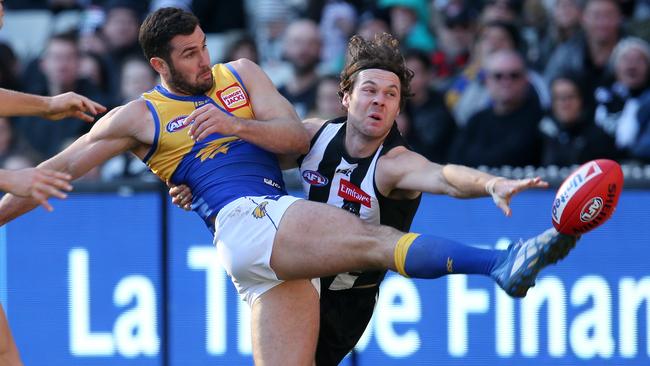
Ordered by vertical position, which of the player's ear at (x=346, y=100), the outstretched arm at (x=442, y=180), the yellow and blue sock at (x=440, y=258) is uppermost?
the player's ear at (x=346, y=100)

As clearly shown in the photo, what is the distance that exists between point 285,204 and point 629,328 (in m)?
2.88

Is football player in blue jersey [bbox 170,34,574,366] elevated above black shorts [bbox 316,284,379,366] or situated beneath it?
elevated above

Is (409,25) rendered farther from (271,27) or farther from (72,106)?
(72,106)

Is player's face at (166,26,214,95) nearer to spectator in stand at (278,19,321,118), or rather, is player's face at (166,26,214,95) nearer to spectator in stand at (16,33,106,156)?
spectator in stand at (278,19,321,118)

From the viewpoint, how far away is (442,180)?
6.20 meters

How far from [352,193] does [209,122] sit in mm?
836

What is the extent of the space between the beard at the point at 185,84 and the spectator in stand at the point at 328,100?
3073 mm

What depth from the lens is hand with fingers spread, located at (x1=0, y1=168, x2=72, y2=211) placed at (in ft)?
19.6

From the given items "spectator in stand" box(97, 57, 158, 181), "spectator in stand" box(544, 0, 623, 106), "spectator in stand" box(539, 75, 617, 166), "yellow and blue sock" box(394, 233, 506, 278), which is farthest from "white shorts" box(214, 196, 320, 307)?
"spectator in stand" box(544, 0, 623, 106)

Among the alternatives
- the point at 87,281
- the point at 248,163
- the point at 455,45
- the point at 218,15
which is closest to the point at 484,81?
the point at 455,45

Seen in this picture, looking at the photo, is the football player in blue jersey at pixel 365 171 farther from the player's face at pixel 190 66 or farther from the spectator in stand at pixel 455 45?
the spectator in stand at pixel 455 45

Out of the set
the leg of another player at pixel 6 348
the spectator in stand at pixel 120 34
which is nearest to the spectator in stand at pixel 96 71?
the spectator in stand at pixel 120 34

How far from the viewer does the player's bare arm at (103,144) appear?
6723 mm

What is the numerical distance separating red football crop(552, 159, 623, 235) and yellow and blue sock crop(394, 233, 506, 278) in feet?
1.13
